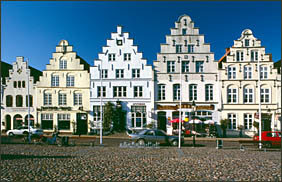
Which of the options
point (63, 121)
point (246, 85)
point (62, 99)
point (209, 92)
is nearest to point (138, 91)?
point (209, 92)

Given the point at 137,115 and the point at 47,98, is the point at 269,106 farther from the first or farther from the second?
the point at 47,98

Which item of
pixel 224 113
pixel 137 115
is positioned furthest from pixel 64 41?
pixel 224 113

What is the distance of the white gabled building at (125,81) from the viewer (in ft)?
92.5

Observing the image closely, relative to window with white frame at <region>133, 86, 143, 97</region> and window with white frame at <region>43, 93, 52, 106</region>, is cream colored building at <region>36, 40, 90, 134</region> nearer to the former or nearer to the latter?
window with white frame at <region>43, 93, 52, 106</region>

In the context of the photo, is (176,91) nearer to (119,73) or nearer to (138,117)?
(138,117)

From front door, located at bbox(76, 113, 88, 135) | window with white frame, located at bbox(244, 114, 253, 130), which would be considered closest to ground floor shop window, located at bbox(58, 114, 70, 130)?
front door, located at bbox(76, 113, 88, 135)

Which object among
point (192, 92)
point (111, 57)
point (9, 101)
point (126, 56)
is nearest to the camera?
point (192, 92)

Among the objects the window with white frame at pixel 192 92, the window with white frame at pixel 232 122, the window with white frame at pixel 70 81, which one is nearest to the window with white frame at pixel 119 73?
the window with white frame at pixel 70 81

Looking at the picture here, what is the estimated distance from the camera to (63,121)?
29.3 metres

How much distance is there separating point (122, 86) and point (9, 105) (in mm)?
17808

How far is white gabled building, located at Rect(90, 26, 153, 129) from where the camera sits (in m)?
28.2

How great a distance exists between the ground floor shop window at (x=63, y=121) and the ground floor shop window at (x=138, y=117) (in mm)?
9808

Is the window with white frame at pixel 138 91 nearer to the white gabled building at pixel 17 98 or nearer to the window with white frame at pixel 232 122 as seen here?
the window with white frame at pixel 232 122

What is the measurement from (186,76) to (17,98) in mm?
25684
